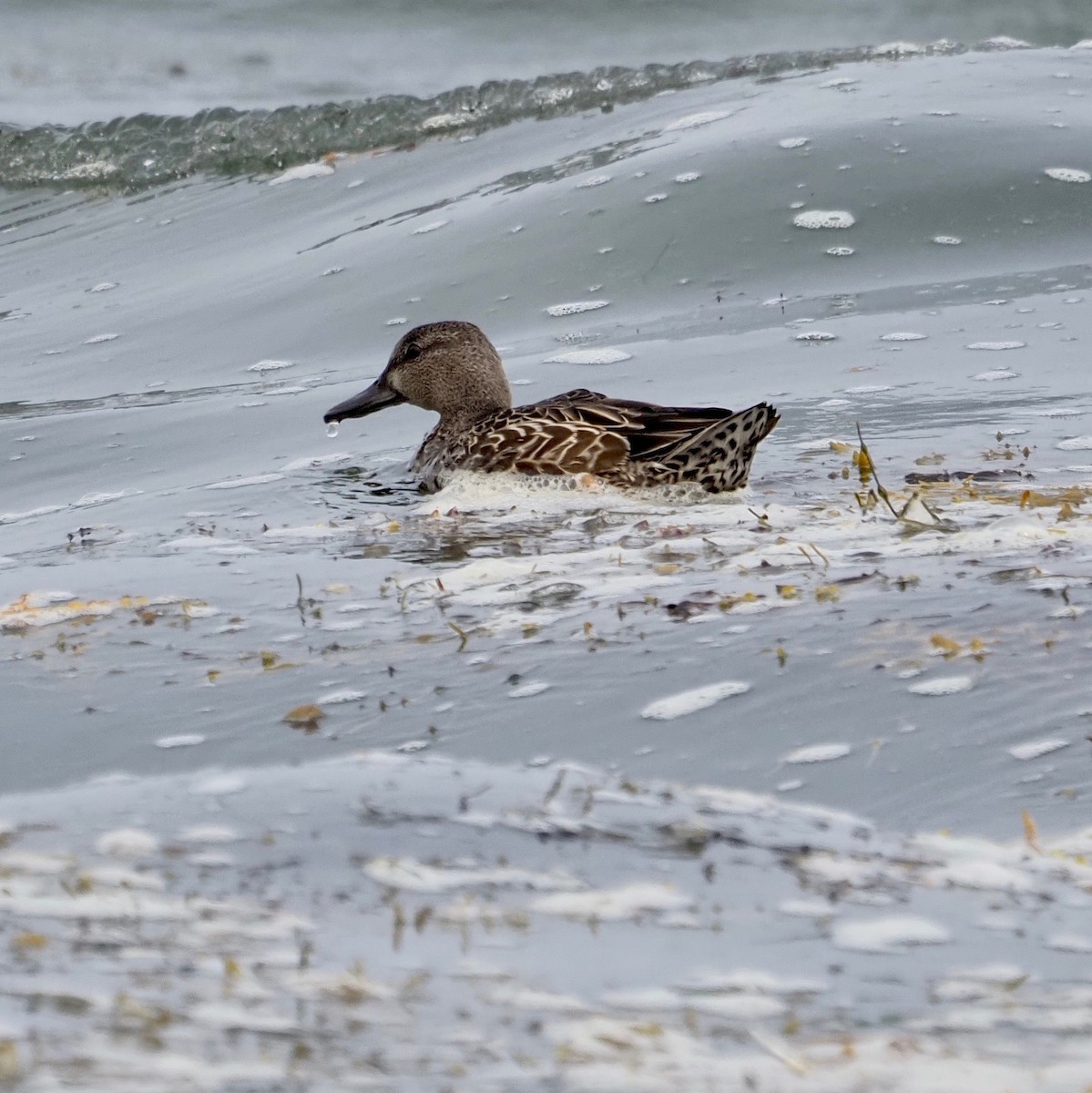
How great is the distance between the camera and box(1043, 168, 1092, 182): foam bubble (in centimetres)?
1144

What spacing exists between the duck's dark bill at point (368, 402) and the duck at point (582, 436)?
0.01 m

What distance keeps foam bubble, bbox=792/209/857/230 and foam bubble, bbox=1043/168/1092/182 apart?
1.47 metres

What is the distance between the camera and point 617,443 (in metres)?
6.99

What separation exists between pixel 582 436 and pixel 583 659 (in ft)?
8.68

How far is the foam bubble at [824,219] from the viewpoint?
36.7 ft

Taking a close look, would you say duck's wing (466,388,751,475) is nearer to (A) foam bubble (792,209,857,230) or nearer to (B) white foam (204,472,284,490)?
(B) white foam (204,472,284,490)

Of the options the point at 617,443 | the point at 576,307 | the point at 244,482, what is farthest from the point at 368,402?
the point at 576,307

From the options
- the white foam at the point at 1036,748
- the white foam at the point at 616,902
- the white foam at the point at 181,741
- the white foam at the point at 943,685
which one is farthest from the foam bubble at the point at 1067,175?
the white foam at the point at 616,902

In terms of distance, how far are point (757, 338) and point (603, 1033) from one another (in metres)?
7.30

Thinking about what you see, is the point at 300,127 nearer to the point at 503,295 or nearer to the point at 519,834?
the point at 503,295

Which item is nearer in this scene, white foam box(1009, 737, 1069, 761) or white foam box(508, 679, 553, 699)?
white foam box(1009, 737, 1069, 761)

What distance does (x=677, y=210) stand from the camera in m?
11.5

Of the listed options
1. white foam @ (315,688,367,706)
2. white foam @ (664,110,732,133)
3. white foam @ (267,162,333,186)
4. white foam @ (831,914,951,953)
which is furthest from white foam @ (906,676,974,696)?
white foam @ (267,162,333,186)

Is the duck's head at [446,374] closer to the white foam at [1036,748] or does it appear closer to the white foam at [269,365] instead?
the white foam at [269,365]
